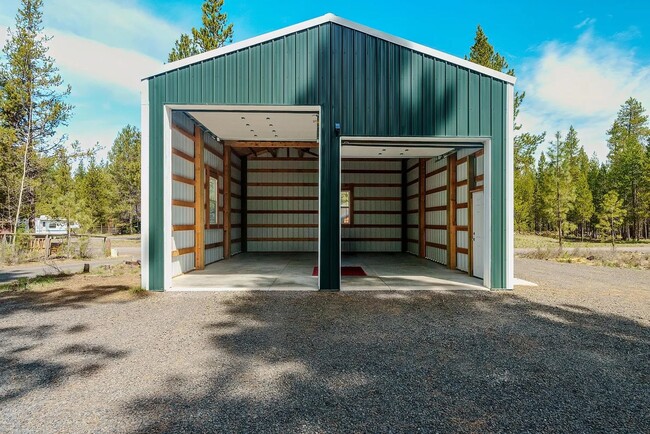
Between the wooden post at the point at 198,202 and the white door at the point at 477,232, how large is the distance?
722cm

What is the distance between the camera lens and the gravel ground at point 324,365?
8.20 ft

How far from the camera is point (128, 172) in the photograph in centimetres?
3150

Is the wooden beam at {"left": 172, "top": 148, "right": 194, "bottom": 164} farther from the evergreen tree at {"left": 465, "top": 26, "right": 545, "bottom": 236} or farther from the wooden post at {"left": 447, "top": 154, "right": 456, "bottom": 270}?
the evergreen tree at {"left": 465, "top": 26, "right": 545, "bottom": 236}

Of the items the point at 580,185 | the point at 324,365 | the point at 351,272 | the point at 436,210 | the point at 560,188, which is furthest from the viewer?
the point at 580,185

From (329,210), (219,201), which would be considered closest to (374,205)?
(219,201)

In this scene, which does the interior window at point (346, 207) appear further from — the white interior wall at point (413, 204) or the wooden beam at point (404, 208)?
the white interior wall at point (413, 204)

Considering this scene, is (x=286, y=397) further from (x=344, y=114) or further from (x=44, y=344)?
(x=344, y=114)

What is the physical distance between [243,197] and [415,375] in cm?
1321

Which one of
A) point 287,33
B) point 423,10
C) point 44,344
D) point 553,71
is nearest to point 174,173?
point 287,33

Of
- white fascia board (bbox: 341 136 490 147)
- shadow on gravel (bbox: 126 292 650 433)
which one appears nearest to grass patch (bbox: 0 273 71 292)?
shadow on gravel (bbox: 126 292 650 433)

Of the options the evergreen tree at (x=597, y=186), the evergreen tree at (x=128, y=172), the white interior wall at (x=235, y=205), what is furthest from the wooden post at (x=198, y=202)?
the evergreen tree at (x=597, y=186)

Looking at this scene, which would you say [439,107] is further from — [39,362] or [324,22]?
[39,362]

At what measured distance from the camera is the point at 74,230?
15711 millimetres

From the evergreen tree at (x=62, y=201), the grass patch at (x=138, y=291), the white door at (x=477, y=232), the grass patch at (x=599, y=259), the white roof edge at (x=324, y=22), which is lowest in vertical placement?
the grass patch at (x=599, y=259)
